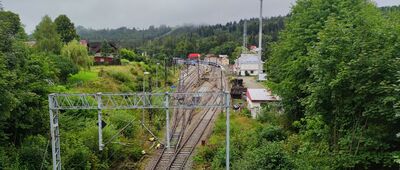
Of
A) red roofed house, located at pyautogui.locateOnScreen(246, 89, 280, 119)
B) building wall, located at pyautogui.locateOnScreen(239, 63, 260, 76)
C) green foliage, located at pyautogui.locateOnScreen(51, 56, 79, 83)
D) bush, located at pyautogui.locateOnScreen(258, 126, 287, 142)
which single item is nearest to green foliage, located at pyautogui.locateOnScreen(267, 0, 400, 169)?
bush, located at pyautogui.locateOnScreen(258, 126, 287, 142)

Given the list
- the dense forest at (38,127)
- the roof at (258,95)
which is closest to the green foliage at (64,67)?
the dense forest at (38,127)

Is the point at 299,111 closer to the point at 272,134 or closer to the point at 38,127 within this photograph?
the point at 272,134

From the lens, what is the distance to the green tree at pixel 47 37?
34.8 metres

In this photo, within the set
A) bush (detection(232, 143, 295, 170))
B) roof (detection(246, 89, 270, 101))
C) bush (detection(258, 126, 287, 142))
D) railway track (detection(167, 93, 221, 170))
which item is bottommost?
railway track (detection(167, 93, 221, 170))

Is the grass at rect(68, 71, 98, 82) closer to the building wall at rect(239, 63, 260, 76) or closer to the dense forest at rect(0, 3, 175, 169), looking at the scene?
the dense forest at rect(0, 3, 175, 169)

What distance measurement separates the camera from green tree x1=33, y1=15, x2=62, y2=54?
34750mm

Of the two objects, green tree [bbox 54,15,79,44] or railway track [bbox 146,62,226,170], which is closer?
railway track [bbox 146,62,226,170]

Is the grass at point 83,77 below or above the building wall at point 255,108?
above

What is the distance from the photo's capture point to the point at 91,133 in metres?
18.7

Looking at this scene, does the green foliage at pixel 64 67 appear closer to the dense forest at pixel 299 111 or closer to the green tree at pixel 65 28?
the dense forest at pixel 299 111

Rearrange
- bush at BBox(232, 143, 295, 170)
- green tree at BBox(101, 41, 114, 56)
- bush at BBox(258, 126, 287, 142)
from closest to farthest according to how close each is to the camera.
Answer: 1. bush at BBox(232, 143, 295, 170)
2. bush at BBox(258, 126, 287, 142)
3. green tree at BBox(101, 41, 114, 56)

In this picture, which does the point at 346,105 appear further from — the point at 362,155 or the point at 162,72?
the point at 162,72

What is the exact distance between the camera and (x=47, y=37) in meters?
36.3

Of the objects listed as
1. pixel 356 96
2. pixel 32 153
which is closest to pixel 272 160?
pixel 356 96
